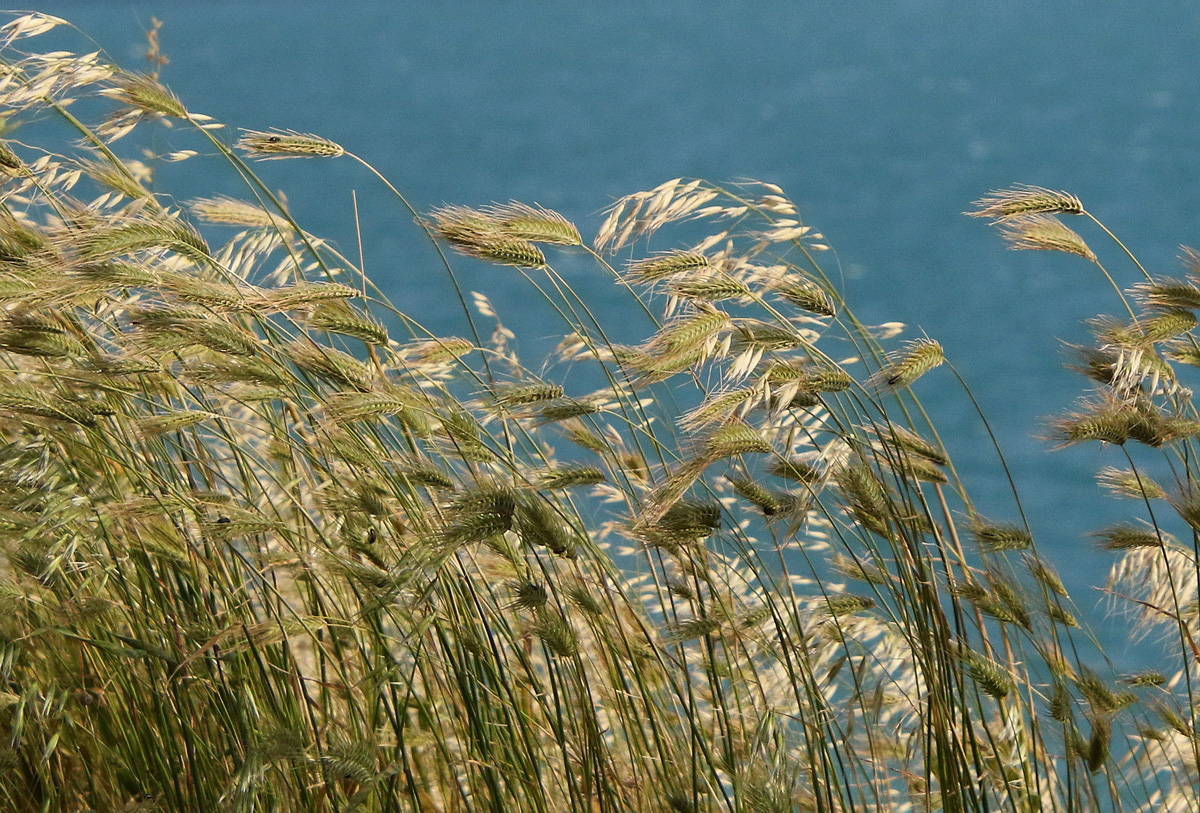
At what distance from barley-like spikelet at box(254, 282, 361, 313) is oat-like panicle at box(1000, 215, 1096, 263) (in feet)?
2.03

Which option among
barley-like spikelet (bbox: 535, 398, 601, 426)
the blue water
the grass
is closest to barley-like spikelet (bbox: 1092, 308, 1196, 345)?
the grass

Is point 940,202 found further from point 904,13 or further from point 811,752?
point 811,752

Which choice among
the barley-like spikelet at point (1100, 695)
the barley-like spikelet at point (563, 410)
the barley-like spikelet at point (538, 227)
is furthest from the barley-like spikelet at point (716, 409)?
the barley-like spikelet at point (1100, 695)

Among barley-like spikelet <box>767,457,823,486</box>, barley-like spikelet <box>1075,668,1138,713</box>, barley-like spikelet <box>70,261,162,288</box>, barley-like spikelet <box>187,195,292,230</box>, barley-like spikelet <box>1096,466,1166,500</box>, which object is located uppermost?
barley-like spikelet <box>70,261,162,288</box>

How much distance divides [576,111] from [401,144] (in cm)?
159

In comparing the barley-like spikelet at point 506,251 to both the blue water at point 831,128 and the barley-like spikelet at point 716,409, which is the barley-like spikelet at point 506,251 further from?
the blue water at point 831,128

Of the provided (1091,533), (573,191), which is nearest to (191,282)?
(1091,533)

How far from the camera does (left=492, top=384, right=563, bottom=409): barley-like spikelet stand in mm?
1234

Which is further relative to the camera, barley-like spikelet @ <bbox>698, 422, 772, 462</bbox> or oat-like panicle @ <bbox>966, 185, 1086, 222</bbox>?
oat-like panicle @ <bbox>966, 185, 1086, 222</bbox>

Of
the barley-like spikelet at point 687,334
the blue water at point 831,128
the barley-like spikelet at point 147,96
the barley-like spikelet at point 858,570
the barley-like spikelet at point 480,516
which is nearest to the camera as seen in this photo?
the barley-like spikelet at point 480,516

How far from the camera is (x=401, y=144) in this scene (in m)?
10.2

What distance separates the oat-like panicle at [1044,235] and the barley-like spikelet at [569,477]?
0.45 m

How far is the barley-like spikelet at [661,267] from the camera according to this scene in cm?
125

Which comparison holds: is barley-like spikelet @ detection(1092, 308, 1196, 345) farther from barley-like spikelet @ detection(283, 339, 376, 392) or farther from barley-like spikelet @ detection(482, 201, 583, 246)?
barley-like spikelet @ detection(283, 339, 376, 392)
